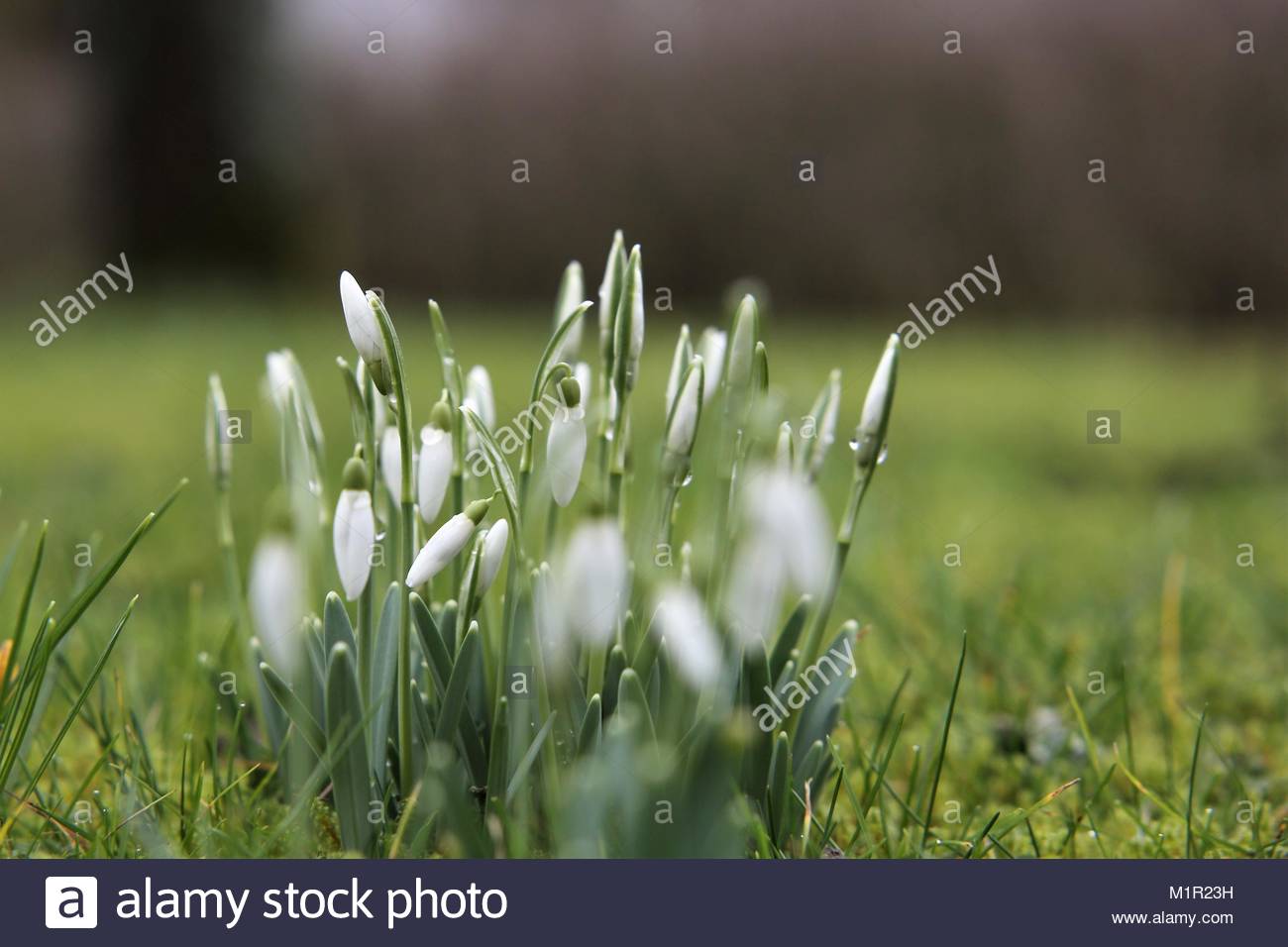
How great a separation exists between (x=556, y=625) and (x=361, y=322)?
0.28m

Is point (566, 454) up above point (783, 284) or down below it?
below

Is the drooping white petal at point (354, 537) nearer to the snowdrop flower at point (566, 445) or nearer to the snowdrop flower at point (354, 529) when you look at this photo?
the snowdrop flower at point (354, 529)

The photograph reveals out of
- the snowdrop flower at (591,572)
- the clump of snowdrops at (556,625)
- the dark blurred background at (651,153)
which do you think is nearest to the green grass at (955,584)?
the clump of snowdrops at (556,625)

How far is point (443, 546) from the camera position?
94 centimetres

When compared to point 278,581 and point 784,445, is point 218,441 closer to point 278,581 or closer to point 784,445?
point 278,581

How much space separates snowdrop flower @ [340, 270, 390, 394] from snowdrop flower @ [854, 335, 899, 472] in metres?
0.39

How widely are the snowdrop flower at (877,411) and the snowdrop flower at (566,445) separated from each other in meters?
0.23

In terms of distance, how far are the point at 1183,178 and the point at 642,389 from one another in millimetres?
4104

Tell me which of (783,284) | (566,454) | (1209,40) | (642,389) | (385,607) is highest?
(1209,40)

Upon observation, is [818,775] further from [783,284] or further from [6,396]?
[783,284]

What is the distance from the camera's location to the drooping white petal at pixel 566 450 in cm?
98

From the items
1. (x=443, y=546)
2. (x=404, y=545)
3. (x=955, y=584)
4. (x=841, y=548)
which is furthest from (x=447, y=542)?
(x=955, y=584)

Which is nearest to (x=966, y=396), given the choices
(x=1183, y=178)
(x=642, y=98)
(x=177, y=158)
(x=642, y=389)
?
(x=642, y=389)
